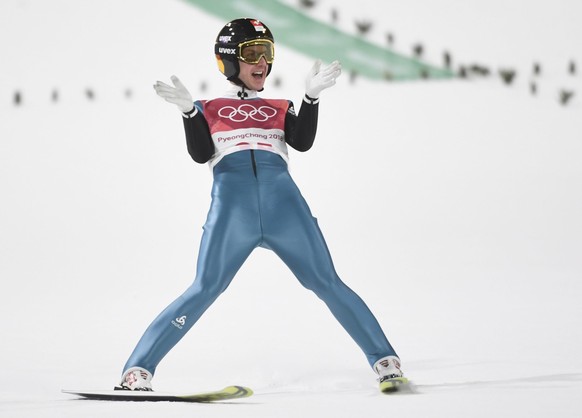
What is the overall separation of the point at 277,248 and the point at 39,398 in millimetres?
1362

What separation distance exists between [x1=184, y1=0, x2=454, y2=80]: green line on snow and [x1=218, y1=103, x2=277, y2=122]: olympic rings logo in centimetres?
990

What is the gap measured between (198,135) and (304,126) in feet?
1.77

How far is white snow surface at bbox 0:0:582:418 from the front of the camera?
534cm

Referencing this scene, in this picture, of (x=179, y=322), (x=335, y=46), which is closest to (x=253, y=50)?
(x=179, y=322)

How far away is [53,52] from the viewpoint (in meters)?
15.7

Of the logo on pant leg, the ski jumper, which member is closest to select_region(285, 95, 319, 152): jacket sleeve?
the ski jumper

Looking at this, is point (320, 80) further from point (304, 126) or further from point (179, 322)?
point (179, 322)

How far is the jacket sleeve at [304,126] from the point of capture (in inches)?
197

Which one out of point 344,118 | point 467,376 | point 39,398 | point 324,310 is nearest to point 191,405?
point 39,398

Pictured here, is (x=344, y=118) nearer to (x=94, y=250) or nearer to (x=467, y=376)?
(x=94, y=250)

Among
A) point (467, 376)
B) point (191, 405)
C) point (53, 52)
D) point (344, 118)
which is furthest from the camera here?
point (53, 52)

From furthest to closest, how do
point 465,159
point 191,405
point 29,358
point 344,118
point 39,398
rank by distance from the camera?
point 344,118 → point 465,159 → point 29,358 → point 39,398 → point 191,405

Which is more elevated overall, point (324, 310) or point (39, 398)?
point (324, 310)

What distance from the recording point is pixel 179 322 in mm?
4820
